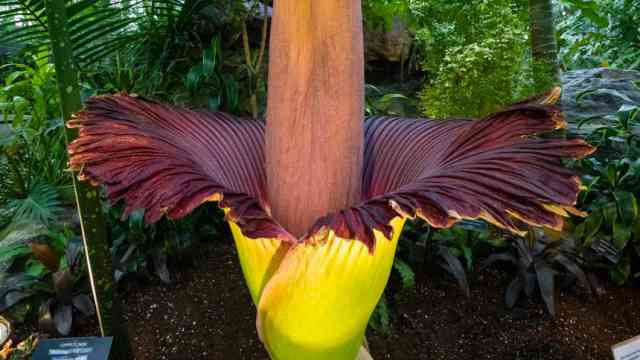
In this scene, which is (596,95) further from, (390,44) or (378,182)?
(378,182)

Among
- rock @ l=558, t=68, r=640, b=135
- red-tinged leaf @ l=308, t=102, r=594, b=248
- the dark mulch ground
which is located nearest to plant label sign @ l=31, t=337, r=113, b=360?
red-tinged leaf @ l=308, t=102, r=594, b=248

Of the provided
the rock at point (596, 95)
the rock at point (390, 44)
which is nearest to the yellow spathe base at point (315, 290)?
Answer: the rock at point (596, 95)

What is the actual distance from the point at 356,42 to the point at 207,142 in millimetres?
291

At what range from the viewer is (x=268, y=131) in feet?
2.32

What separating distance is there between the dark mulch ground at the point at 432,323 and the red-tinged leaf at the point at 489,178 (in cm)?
70

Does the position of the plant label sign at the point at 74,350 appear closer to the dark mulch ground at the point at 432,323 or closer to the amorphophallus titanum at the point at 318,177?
the amorphophallus titanum at the point at 318,177

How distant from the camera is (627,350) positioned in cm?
85

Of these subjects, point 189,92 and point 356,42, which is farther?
point 189,92

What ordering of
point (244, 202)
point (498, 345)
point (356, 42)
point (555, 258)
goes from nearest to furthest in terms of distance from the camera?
1. point (244, 202)
2. point (356, 42)
3. point (498, 345)
4. point (555, 258)

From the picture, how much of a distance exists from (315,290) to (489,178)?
0.24 metres

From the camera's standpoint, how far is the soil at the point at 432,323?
1314 millimetres

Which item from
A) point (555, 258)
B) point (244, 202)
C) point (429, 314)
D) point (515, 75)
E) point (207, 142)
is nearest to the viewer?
point (244, 202)

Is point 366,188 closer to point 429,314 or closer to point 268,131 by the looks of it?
point 268,131

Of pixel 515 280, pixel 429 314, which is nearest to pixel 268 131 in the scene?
pixel 429 314
